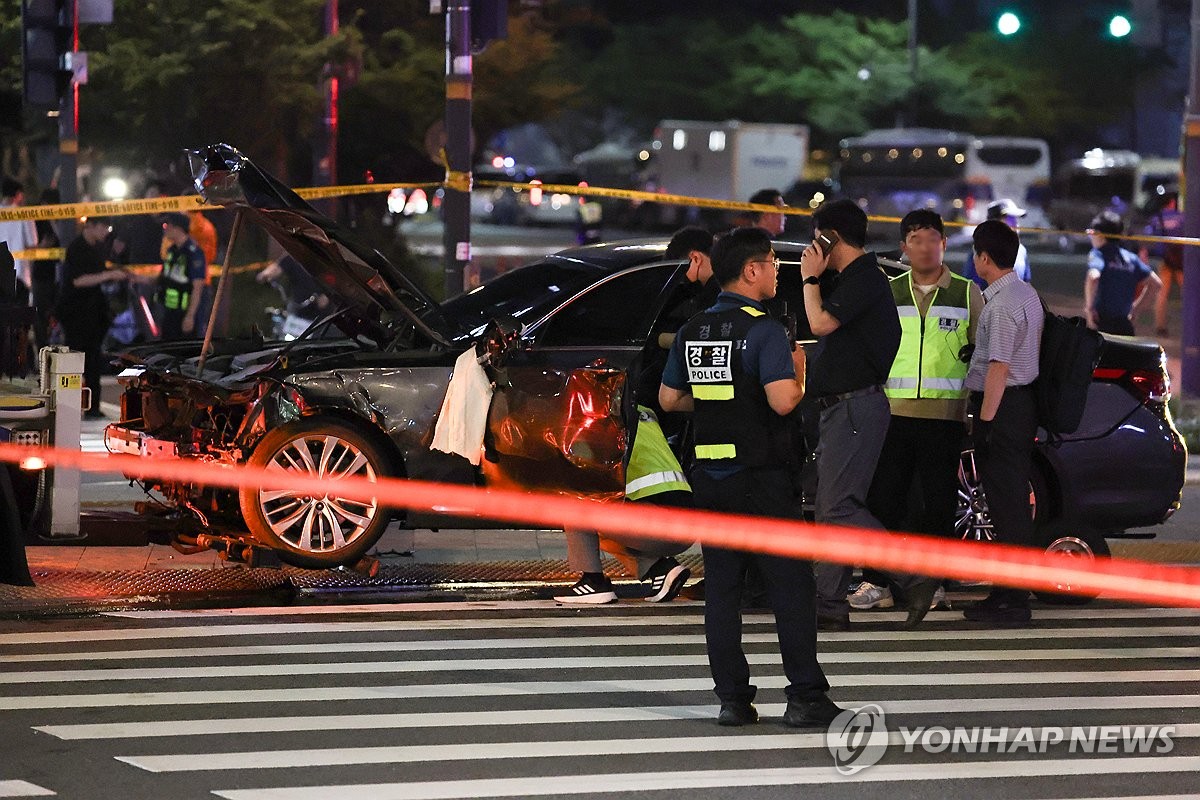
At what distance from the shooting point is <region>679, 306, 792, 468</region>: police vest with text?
7.13 m

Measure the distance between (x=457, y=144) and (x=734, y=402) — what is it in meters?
7.42

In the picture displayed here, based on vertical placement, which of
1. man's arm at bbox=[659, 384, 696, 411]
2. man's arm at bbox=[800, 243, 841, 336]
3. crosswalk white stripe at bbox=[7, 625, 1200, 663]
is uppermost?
man's arm at bbox=[800, 243, 841, 336]

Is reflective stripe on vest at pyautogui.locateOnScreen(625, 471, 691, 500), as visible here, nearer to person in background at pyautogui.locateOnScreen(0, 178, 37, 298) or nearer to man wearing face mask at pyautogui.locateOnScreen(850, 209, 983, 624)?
man wearing face mask at pyautogui.locateOnScreen(850, 209, 983, 624)

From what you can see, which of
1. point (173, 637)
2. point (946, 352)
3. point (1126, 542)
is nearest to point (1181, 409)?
point (1126, 542)

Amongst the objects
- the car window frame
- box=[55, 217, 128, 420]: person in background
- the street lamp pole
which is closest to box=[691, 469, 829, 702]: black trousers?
the car window frame

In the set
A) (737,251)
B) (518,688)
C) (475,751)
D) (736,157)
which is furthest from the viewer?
(736,157)

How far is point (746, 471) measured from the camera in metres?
7.17

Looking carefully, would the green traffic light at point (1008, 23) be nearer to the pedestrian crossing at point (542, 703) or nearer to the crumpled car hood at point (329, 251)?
the crumpled car hood at point (329, 251)

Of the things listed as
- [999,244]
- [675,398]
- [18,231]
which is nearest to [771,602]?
[675,398]

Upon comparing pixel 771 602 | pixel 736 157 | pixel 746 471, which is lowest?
pixel 771 602

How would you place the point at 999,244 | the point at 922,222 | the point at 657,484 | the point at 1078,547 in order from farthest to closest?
the point at 1078,547
the point at 922,222
the point at 999,244
the point at 657,484

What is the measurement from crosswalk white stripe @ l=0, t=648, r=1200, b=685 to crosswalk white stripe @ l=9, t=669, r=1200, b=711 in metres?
0.29

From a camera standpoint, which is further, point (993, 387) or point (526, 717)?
A: point (993, 387)

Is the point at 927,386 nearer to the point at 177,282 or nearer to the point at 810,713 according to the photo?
the point at 810,713
